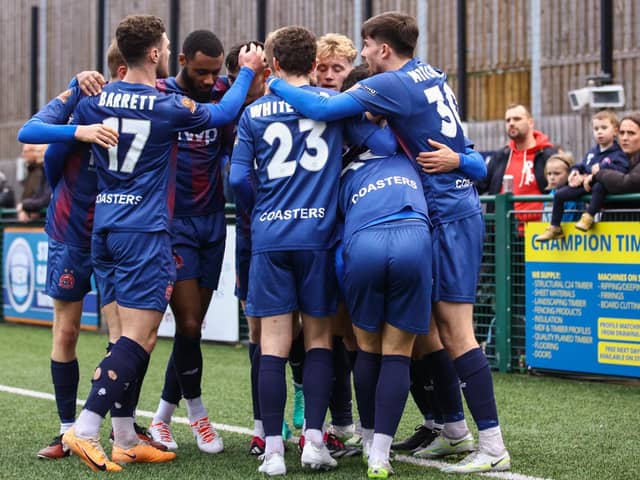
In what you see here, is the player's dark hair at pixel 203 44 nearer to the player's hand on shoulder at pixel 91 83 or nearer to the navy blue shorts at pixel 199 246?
the player's hand on shoulder at pixel 91 83

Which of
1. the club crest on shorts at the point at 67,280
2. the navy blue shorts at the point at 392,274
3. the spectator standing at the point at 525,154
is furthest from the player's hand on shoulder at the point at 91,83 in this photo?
the spectator standing at the point at 525,154

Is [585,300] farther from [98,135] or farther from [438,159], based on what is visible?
[98,135]

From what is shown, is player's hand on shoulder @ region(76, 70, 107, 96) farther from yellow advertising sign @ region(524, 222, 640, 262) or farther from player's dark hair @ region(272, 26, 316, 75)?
yellow advertising sign @ region(524, 222, 640, 262)

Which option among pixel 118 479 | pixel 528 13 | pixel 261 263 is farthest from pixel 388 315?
pixel 528 13

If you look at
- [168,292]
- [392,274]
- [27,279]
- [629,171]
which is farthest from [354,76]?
[27,279]

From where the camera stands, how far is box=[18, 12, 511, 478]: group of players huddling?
4.51 metres

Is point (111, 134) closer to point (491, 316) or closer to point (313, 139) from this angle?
point (313, 139)

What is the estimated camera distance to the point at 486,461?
4.57m

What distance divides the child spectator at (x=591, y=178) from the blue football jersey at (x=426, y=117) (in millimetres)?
3092

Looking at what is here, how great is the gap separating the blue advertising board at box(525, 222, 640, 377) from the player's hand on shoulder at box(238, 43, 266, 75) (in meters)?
3.67

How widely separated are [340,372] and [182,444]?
3.21 feet

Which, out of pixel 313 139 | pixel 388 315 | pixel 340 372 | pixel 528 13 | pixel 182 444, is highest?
pixel 528 13

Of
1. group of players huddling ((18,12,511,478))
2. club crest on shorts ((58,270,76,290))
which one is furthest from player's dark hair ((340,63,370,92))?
club crest on shorts ((58,270,76,290))

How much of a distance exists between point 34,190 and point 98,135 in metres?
8.45
